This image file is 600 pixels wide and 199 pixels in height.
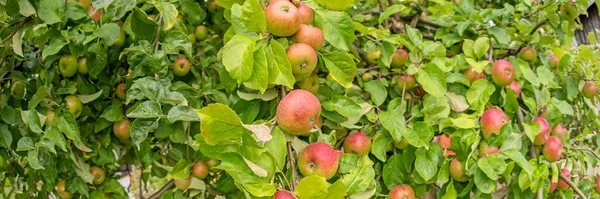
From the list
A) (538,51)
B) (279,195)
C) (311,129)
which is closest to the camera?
(279,195)

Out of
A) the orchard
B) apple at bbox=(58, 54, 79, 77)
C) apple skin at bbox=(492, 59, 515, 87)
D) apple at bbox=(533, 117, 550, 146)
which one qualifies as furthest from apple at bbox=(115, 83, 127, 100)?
apple at bbox=(533, 117, 550, 146)

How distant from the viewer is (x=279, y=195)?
2.58ft

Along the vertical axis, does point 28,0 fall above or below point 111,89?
above

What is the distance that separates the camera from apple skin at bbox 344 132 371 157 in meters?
1.17

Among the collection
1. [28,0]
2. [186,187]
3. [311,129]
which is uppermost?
[28,0]

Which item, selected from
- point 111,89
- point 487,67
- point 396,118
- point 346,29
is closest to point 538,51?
point 487,67

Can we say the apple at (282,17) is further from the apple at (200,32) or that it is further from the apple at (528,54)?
the apple at (528,54)

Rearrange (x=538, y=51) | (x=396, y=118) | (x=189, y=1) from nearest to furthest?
(x=396, y=118), (x=189, y=1), (x=538, y=51)

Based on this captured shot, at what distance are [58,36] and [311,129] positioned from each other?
66 centimetres

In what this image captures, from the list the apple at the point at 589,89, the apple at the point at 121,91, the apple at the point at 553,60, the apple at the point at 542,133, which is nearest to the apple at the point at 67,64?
the apple at the point at 121,91

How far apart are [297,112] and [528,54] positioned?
3.29ft

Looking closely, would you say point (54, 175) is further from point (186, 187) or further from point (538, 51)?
point (538, 51)

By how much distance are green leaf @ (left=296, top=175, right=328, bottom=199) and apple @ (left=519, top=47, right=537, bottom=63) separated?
1.06 m

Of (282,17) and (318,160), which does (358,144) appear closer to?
(318,160)
